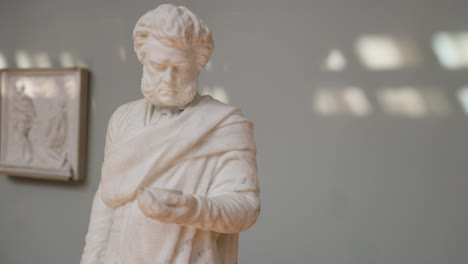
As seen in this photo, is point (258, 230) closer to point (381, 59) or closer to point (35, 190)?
point (381, 59)

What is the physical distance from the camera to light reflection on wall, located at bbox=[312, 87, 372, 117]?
399cm

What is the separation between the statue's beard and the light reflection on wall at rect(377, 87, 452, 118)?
7.19ft

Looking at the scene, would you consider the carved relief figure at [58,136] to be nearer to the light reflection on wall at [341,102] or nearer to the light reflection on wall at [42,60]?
the light reflection on wall at [42,60]

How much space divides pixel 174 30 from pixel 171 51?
0.08 meters

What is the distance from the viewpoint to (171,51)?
6.53 ft

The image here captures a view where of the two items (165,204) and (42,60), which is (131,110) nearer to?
(165,204)

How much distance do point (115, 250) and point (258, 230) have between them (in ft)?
7.49

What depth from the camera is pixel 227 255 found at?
2186 millimetres

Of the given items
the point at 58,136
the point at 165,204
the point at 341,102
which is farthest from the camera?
the point at 58,136

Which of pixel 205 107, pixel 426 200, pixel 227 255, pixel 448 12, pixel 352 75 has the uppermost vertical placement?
pixel 448 12

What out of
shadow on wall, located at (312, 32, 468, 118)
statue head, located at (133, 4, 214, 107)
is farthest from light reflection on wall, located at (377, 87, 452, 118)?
statue head, located at (133, 4, 214, 107)

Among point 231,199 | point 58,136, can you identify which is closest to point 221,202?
point 231,199

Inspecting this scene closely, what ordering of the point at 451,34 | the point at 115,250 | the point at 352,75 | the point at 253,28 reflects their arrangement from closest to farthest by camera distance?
the point at 115,250, the point at 451,34, the point at 352,75, the point at 253,28

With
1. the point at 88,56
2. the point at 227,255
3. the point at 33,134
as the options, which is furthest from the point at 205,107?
the point at 33,134
